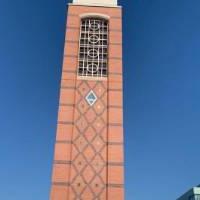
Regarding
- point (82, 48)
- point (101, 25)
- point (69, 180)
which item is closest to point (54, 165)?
point (69, 180)

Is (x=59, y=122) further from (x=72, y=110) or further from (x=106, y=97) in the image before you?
(x=106, y=97)

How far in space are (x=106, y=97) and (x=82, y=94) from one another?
1.78 metres

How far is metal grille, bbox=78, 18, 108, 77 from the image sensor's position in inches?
1087

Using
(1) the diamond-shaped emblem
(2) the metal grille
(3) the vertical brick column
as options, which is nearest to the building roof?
(3) the vertical brick column

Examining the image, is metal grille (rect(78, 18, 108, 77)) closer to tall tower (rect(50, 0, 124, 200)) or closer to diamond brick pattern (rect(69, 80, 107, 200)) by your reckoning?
tall tower (rect(50, 0, 124, 200))

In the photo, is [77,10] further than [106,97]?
Yes

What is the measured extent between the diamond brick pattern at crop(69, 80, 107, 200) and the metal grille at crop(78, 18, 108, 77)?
106cm

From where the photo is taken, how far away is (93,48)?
2839 centimetres

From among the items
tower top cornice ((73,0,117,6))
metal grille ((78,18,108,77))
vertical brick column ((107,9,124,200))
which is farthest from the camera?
tower top cornice ((73,0,117,6))

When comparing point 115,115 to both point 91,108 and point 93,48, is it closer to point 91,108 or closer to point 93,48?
point 91,108

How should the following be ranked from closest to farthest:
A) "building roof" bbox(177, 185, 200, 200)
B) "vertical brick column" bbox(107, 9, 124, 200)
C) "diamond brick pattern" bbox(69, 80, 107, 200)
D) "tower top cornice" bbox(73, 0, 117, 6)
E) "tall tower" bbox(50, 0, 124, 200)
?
"diamond brick pattern" bbox(69, 80, 107, 200) < "tall tower" bbox(50, 0, 124, 200) < "vertical brick column" bbox(107, 9, 124, 200) < "tower top cornice" bbox(73, 0, 117, 6) < "building roof" bbox(177, 185, 200, 200)

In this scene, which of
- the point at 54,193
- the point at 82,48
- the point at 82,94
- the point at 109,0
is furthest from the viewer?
the point at 109,0

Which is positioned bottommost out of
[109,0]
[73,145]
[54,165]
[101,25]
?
[54,165]

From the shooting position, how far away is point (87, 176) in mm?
23734
